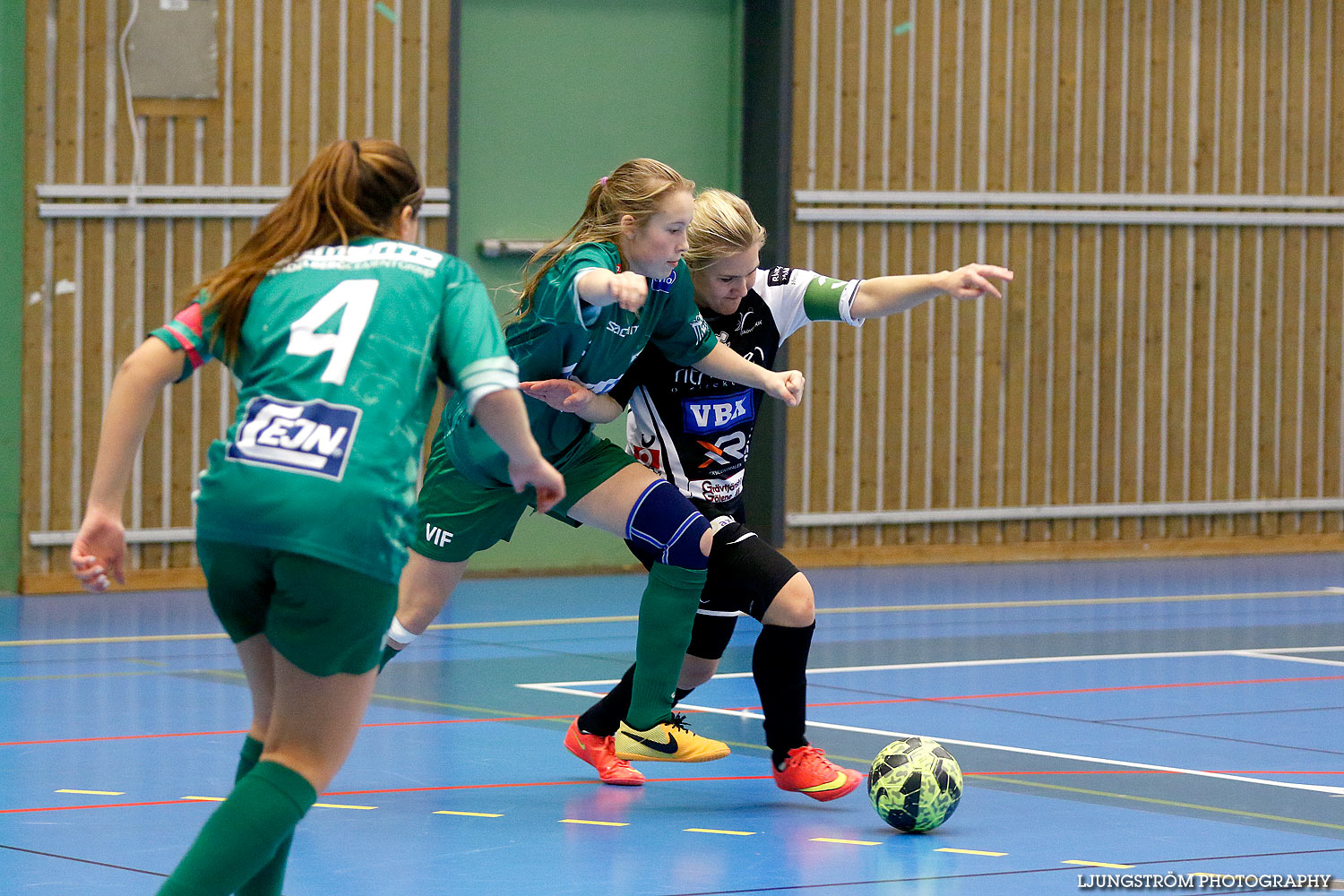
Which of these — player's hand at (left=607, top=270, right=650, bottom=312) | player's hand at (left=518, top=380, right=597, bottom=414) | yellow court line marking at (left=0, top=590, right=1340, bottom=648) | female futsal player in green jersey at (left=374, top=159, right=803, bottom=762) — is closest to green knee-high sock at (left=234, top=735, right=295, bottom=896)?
player's hand at (left=607, top=270, right=650, bottom=312)

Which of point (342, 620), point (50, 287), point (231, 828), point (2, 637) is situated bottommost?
point (2, 637)

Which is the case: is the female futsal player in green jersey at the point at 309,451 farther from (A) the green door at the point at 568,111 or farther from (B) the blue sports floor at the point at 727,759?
(A) the green door at the point at 568,111

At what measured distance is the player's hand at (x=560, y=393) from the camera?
4.90m

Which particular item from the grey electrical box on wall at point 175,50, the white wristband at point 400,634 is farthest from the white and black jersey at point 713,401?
the grey electrical box on wall at point 175,50

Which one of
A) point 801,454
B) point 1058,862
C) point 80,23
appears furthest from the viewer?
point 801,454

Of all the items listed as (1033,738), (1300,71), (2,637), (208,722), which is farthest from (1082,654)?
(1300,71)

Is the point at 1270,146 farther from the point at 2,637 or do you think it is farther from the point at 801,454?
the point at 2,637

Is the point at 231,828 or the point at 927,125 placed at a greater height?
the point at 927,125

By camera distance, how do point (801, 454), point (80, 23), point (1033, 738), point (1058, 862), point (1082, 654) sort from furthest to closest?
point (801, 454) → point (80, 23) → point (1082, 654) → point (1033, 738) → point (1058, 862)

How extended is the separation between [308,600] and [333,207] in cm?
69

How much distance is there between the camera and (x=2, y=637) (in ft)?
27.9

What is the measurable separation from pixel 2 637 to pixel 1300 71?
9.36 metres

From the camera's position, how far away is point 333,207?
11.2 feet

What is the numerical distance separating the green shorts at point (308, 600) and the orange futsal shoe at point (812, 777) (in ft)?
6.44
